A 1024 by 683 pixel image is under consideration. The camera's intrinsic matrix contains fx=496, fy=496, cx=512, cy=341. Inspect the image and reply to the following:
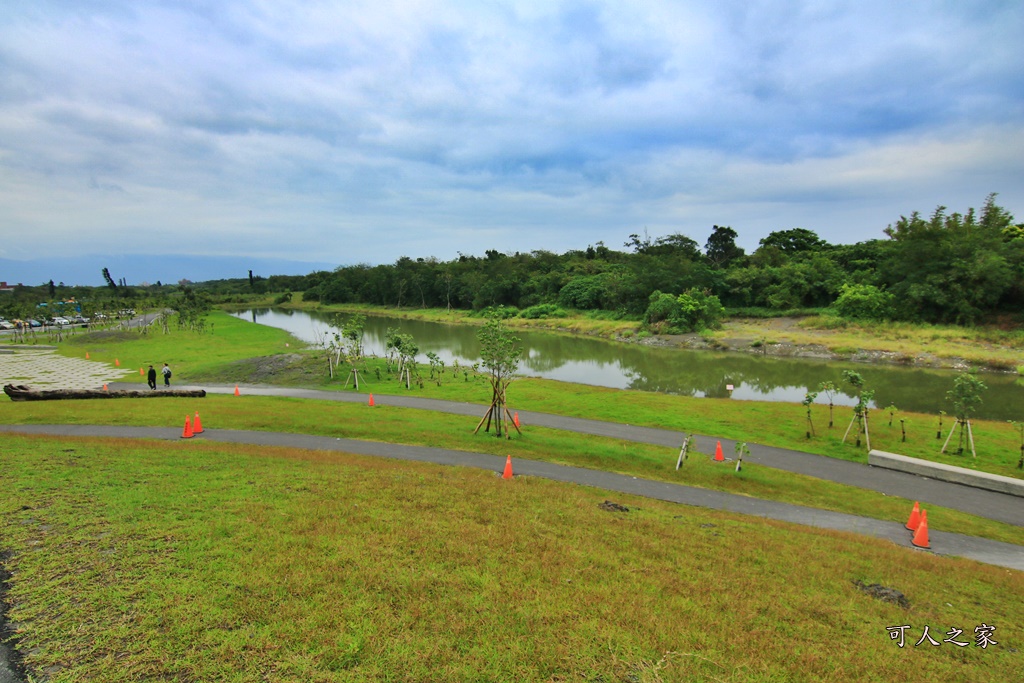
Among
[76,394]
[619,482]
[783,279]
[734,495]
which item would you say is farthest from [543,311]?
[734,495]

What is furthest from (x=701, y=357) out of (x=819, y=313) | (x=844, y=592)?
(x=844, y=592)

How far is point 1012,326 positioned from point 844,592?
58215 mm

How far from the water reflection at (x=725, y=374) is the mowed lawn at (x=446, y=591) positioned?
25.4 meters

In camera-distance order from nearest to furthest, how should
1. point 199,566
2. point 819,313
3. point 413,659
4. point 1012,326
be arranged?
1. point 413,659
2. point 199,566
3. point 1012,326
4. point 819,313

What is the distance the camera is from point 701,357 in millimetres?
49156

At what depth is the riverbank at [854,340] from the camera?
4188 centimetres

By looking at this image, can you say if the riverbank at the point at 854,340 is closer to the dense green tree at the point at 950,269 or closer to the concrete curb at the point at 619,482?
the dense green tree at the point at 950,269

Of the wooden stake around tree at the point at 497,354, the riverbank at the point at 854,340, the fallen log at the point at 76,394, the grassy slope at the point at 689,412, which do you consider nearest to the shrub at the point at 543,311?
the riverbank at the point at 854,340

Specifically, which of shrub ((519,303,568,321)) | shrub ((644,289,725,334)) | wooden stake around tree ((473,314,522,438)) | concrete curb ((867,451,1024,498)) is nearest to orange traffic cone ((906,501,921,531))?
concrete curb ((867,451,1024,498))

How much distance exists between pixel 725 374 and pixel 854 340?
19.5 m

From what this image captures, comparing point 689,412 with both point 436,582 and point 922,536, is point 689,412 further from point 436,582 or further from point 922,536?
point 436,582

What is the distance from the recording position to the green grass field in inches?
191

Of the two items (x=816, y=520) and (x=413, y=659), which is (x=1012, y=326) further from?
(x=413, y=659)

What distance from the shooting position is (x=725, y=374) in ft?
131
